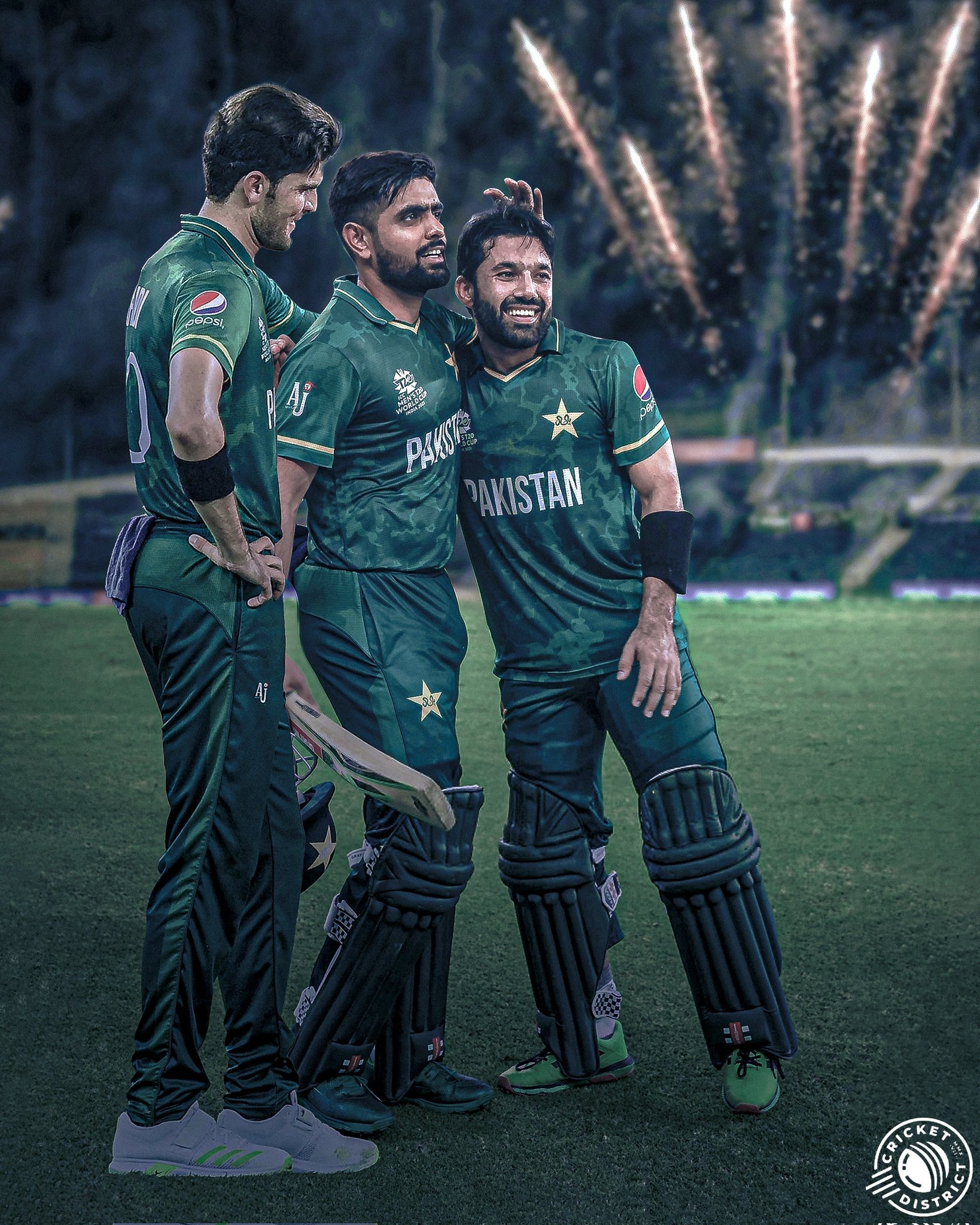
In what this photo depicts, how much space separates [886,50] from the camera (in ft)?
45.1

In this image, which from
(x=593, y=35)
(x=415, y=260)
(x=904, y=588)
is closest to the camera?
(x=415, y=260)

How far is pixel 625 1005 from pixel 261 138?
2282 millimetres

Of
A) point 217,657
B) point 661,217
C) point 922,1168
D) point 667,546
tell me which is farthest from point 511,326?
point 661,217

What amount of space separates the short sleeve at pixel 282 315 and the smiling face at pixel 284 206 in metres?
0.25

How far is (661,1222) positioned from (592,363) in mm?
1879

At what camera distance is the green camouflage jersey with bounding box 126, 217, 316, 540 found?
2404mm

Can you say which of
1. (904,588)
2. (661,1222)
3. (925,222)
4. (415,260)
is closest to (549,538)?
(415,260)

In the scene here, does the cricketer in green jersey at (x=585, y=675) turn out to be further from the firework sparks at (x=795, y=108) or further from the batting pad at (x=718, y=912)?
the firework sparks at (x=795, y=108)

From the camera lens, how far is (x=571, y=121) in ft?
46.7

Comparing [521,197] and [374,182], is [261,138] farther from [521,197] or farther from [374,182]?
[521,197]

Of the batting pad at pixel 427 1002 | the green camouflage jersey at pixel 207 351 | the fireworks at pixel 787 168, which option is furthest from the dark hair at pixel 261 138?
the fireworks at pixel 787 168

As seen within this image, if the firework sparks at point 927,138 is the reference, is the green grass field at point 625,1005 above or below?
below

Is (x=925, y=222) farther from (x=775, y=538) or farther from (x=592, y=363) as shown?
(x=592, y=363)

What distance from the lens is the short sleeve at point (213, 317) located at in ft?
7.76
